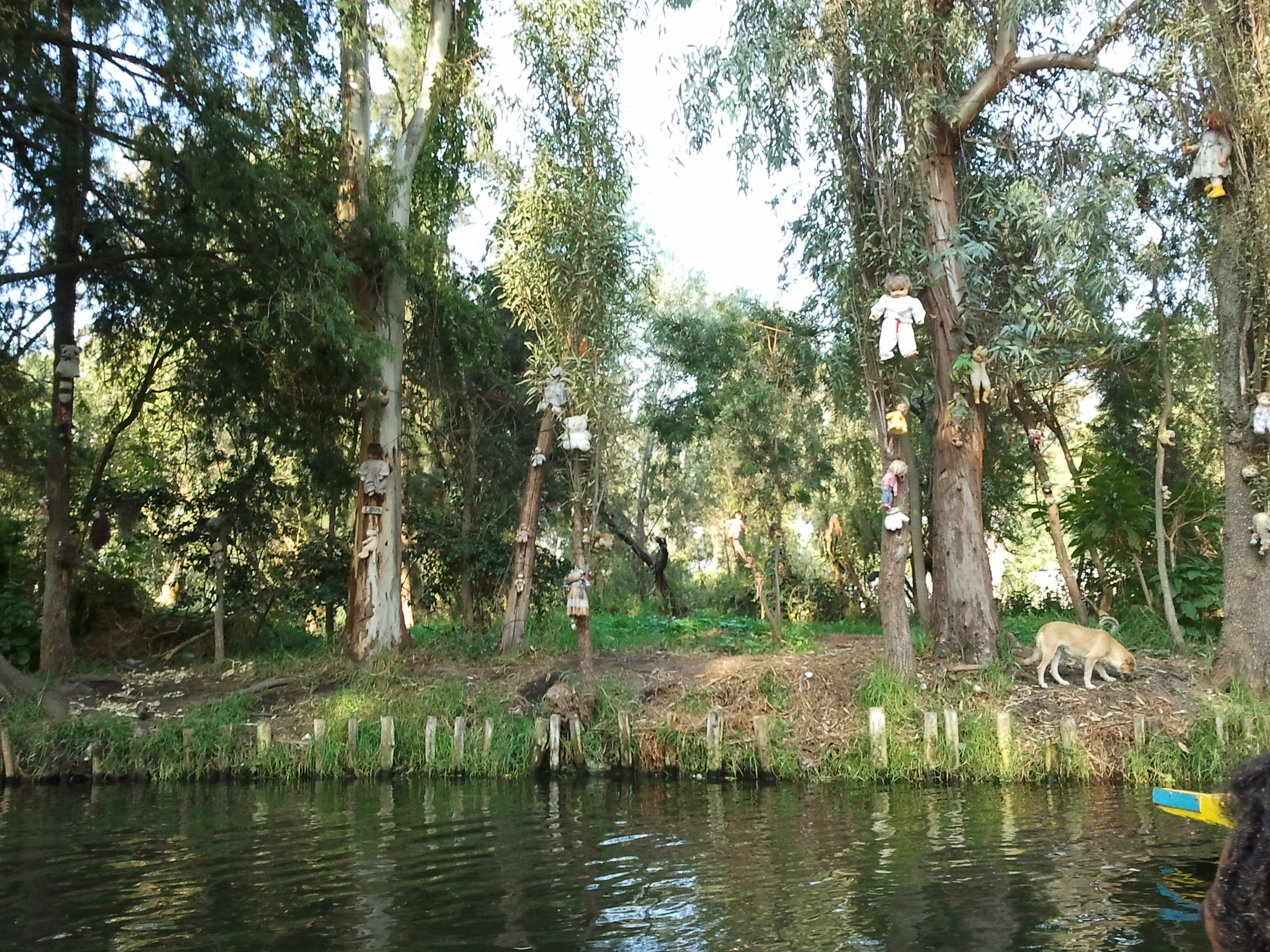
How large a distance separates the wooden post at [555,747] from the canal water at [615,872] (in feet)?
3.31

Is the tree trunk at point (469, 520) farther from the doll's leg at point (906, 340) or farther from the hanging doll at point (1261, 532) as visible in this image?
the hanging doll at point (1261, 532)

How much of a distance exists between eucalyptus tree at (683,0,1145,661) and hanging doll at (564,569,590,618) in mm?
4458

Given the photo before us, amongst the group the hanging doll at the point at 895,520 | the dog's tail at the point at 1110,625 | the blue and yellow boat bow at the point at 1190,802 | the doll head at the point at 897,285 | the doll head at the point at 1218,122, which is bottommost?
the blue and yellow boat bow at the point at 1190,802

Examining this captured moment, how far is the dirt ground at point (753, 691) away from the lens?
11124 millimetres

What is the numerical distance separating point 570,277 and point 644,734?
5.77 meters

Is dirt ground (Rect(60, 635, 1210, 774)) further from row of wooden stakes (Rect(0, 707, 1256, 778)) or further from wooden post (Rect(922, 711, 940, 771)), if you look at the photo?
wooden post (Rect(922, 711, 940, 771))

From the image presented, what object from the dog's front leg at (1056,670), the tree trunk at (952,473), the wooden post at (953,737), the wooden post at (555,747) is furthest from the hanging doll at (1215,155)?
the wooden post at (555,747)

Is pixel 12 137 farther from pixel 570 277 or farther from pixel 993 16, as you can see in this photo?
pixel 993 16

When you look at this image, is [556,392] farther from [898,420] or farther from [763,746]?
[763,746]

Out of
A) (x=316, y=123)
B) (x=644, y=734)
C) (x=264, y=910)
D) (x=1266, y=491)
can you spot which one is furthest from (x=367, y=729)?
(x=1266, y=491)

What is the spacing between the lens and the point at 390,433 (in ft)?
51.7

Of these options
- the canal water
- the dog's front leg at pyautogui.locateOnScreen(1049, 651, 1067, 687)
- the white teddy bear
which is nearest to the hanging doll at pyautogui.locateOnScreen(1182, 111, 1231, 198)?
the dog's front leg at pyautogui.locateOnScreen(1049, 651, 1067, 687)

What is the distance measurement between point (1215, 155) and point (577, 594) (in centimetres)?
860

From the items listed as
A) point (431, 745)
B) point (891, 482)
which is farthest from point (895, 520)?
point (431, 745)
